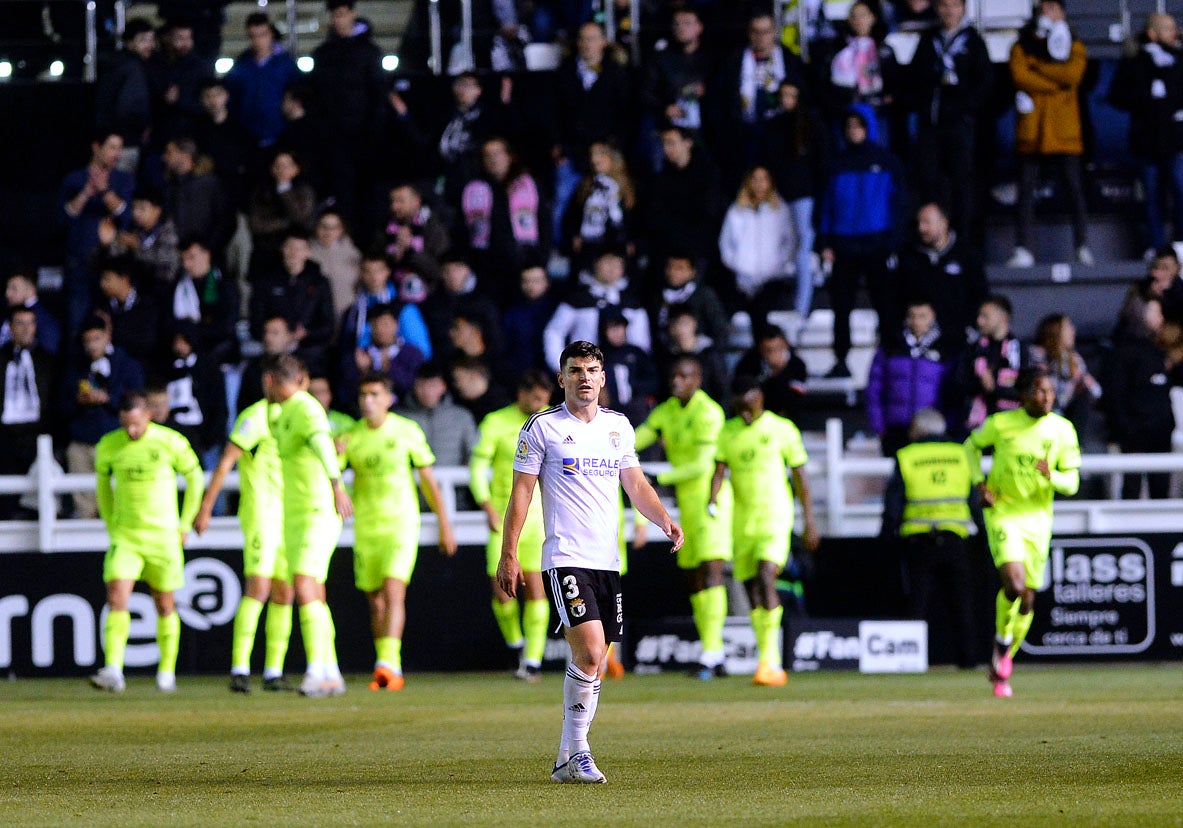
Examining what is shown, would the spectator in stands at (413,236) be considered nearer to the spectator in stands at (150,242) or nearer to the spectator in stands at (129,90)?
the spectator in stands at (150,242)

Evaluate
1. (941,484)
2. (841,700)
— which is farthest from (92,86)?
(841,700)

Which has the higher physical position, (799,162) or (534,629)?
(799,162)

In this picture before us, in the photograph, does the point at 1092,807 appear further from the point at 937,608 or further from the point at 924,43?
the point at 924,43

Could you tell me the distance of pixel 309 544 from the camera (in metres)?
13.6

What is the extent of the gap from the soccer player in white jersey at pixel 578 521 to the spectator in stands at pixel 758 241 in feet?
30.0

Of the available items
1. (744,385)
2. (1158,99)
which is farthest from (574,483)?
(1158,99)

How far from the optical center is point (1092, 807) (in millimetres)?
6898

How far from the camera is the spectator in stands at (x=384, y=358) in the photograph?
16.5 m

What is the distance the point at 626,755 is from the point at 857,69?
398 inches

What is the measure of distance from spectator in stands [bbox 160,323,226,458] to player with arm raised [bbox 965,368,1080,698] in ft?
22.3

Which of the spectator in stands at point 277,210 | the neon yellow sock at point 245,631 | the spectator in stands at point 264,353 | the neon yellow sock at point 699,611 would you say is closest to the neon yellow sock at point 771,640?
the neon yellow sock at point 699,611

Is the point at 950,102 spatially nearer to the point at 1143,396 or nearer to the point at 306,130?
the point at 1143,396

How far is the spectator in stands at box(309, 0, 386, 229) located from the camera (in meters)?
18.4

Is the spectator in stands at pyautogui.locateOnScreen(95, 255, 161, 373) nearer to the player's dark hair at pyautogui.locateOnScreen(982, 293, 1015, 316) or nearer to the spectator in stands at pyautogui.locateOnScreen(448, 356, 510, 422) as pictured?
the spectator in stands at pyautogui.locateOnScreen(448, 356, 510, 422)
